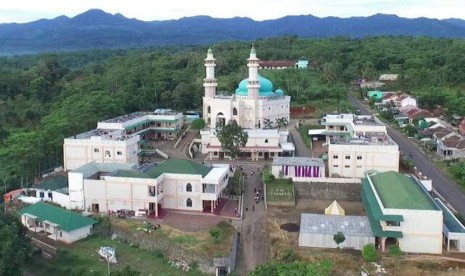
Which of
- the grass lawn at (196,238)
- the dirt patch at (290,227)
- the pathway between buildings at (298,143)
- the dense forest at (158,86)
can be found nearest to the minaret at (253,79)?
the pathway between buildings at (298,143)

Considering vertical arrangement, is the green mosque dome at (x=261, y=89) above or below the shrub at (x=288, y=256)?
above

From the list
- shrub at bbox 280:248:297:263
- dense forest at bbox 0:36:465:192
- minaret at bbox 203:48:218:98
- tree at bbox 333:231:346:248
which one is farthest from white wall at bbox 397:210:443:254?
minaret at bbox 203:48:218:98

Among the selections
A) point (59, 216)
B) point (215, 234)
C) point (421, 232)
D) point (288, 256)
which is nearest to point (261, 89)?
point (215, 234)

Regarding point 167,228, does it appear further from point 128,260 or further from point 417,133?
point 417,133

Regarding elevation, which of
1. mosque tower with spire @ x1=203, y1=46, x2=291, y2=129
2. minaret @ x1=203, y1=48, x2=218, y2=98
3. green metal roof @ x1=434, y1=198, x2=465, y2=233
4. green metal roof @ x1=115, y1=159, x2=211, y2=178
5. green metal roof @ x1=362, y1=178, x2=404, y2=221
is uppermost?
minaret @ x1=203, y1=48, x2=218, y2=98

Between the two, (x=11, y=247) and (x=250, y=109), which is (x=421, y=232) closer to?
(x=11, y=247)

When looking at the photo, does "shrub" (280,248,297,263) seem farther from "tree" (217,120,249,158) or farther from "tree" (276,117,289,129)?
"tree" (276,117,289,129)

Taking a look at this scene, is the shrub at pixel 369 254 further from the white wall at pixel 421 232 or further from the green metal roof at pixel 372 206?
the white wall at pixel 421 232
